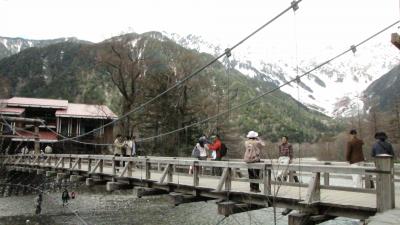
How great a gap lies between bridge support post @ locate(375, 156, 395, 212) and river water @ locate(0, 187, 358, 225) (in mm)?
12074

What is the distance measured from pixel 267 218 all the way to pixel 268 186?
465 inches

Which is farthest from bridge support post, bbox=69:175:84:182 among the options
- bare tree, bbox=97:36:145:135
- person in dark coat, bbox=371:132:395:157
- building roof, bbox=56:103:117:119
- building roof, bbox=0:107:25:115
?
building roof, bbox=0:107:25:115

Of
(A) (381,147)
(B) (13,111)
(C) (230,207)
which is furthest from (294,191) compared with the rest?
(B) (13,111)

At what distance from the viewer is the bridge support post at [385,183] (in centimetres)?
671

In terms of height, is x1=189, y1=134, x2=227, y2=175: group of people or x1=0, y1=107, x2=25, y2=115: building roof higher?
x1=0, y1=107, x2=25, y2=115: building roof

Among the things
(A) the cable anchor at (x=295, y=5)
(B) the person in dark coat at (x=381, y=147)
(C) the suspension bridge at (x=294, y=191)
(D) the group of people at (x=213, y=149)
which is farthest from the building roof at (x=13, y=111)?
(B) the person in dark coat at (x=381, y=147)

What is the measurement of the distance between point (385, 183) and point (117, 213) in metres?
20.4

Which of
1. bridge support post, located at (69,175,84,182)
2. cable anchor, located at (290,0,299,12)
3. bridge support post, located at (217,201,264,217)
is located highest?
cable anchor, located at (290,0,299,12)

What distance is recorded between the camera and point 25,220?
24062mm

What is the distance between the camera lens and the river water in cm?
2153

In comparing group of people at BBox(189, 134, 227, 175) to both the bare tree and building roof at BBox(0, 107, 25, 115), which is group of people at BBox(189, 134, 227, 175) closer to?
the bare tree

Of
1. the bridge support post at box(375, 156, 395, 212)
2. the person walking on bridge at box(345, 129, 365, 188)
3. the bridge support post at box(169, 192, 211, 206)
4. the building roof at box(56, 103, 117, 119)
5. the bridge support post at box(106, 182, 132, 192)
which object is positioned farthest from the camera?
the building roof at box(56, 103, 117, 119)

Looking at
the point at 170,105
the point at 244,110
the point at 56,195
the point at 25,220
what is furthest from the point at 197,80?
the point at 244,110

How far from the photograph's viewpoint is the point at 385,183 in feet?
22.0
